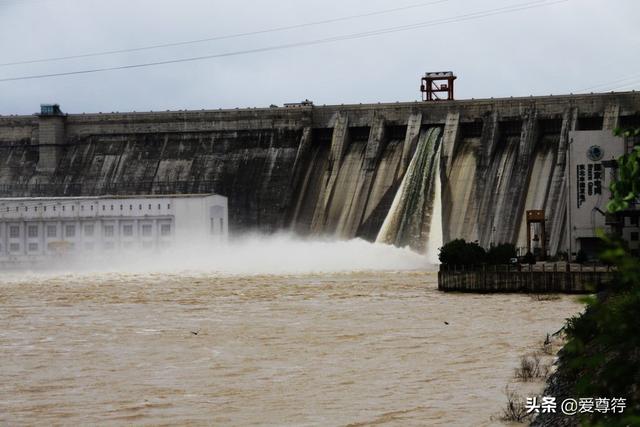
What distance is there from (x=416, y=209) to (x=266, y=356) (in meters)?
43.3

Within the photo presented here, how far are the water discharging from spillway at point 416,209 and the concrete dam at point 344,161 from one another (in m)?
0.08

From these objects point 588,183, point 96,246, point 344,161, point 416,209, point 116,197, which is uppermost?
point 344,161

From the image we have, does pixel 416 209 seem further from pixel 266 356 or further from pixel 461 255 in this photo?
pixel 266 356

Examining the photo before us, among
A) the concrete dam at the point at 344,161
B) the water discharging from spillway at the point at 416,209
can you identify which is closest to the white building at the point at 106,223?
the concrete dam at the point at 344,161

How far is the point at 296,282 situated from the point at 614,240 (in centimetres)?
4536

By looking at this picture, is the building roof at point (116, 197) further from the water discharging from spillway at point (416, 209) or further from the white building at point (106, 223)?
the water discharging from spillway at point (416, 209)

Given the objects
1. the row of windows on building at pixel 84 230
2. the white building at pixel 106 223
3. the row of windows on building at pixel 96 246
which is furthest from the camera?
the row of windows on building at pixel 84 230

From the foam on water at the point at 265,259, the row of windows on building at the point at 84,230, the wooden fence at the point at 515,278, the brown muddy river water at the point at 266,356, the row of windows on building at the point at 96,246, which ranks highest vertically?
the row of windows on building at the point at 84,230

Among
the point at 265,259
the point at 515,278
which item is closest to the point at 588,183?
the point at 515,278

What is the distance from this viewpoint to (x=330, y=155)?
71.9m

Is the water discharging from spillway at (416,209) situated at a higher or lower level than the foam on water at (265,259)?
higher

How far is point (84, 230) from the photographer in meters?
73.8

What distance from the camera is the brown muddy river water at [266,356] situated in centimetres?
1731

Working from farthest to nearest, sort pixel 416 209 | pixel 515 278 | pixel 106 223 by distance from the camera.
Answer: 1. pixel 106 223
2. pixel 416 209
3. pixel 515 278
